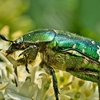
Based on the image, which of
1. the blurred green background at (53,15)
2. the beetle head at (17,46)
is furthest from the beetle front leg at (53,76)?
the blurred green background at (53,15)

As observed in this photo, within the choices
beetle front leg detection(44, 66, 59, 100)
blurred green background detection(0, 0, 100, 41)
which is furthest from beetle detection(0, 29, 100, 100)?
blurred green background detection(0, 0, 100, 41)

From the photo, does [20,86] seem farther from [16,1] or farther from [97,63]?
A: [16,1]

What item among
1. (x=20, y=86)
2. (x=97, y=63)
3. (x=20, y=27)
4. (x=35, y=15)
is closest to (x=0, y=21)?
(x=20, y=27)

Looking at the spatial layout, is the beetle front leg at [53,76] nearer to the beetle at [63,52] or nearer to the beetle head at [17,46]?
the beetle at [63,52]

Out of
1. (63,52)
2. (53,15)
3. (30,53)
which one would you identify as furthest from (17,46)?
(53,15)

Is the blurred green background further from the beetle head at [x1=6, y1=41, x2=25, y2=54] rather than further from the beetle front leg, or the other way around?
the beetle front leg

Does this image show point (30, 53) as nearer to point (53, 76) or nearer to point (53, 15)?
point (53, 76)
